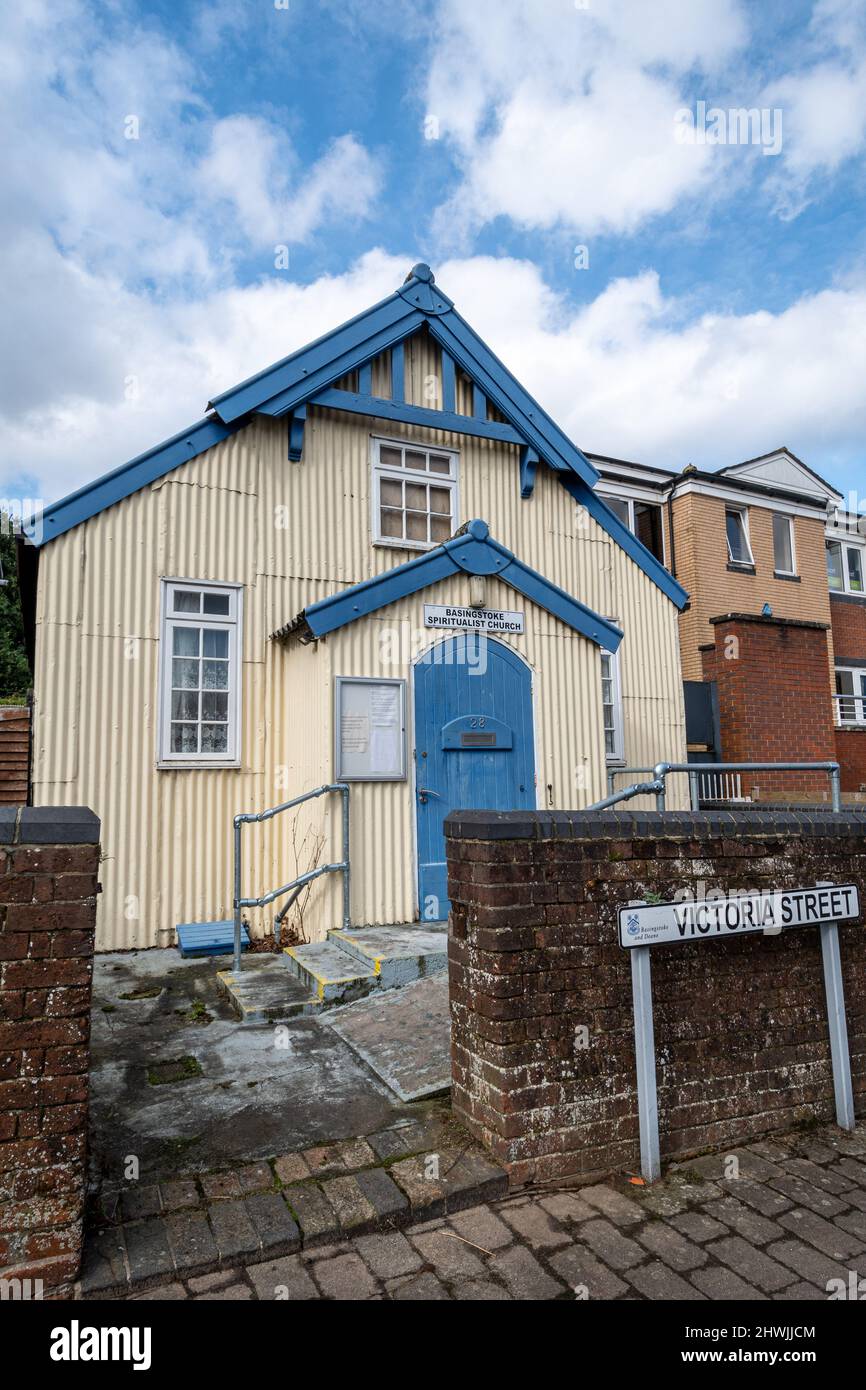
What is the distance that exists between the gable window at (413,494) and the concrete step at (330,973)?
186 inches

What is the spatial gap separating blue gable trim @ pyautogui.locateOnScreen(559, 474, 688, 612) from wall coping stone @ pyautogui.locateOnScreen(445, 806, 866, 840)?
713cm

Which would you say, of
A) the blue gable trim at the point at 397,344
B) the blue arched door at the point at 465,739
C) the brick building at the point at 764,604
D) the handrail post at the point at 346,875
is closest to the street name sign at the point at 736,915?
the handrail post at the point at 346,875

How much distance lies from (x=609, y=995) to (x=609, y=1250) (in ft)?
3.24

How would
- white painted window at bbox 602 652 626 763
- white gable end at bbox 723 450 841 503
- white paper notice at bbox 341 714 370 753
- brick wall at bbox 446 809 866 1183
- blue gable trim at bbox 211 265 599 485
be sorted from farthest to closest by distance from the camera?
white gable end at bbox 723 450 841 503 < white painted window at bbox 602 652 626 763 < blue gable trim at bbox 211 265 599 485 < white paper notice at bbox 341 714 370 753 < brick wall at bbox 446 809 866 1183

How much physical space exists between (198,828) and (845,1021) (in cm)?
592

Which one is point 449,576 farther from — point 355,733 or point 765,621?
point 765,621

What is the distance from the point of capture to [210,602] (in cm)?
862

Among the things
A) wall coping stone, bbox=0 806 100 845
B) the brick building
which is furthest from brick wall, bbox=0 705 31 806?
the brick building

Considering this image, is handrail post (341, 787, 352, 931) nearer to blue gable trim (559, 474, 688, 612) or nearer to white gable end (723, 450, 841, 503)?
blue gable trim (559, 474, 688, 612)

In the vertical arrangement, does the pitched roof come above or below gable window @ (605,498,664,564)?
below

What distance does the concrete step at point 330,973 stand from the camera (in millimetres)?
5648

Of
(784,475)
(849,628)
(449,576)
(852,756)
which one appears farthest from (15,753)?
(849,628)

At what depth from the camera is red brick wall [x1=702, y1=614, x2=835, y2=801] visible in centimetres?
1245

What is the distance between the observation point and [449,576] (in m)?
8.08
